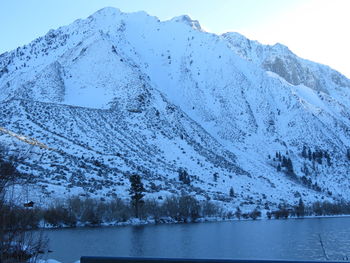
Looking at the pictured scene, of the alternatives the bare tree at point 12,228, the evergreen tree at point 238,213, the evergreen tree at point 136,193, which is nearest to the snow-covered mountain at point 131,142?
the evergreen tree at point 238,213

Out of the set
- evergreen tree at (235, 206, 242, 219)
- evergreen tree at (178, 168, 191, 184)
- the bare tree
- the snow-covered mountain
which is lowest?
the bare tree

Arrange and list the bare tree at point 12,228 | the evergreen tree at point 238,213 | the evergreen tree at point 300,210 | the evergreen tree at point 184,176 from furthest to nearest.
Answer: the evergreen tree at point 300,210 < the evergreen tree at point 184,176 < the evergreen tree at point 238,213 < the bare tree at point 12,228

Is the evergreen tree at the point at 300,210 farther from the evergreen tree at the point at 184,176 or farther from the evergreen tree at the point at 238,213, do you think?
the evergreen tree at the point at 184,176

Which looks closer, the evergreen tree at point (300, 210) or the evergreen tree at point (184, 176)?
the evergreen tree at point (184, 176)

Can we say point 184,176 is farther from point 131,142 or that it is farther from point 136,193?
point 136,193

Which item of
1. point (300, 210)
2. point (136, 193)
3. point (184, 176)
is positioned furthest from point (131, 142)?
point (300, 210)

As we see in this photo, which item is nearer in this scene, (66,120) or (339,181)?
(66,120)

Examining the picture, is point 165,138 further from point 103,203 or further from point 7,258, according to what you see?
point 7,258

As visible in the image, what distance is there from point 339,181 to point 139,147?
311ft

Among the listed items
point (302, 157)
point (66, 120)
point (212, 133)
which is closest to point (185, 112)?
point (212, 133)

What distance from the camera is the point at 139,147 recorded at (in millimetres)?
132500

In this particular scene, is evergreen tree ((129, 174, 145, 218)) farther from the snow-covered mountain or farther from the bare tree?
the bare tree

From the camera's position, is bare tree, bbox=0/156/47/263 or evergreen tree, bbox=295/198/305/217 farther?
evergreen tree, bbox=295/198/305/217

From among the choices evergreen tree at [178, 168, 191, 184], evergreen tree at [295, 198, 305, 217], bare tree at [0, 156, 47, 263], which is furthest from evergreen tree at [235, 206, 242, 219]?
Result: bare tree at [0, 156, 47, 263]
